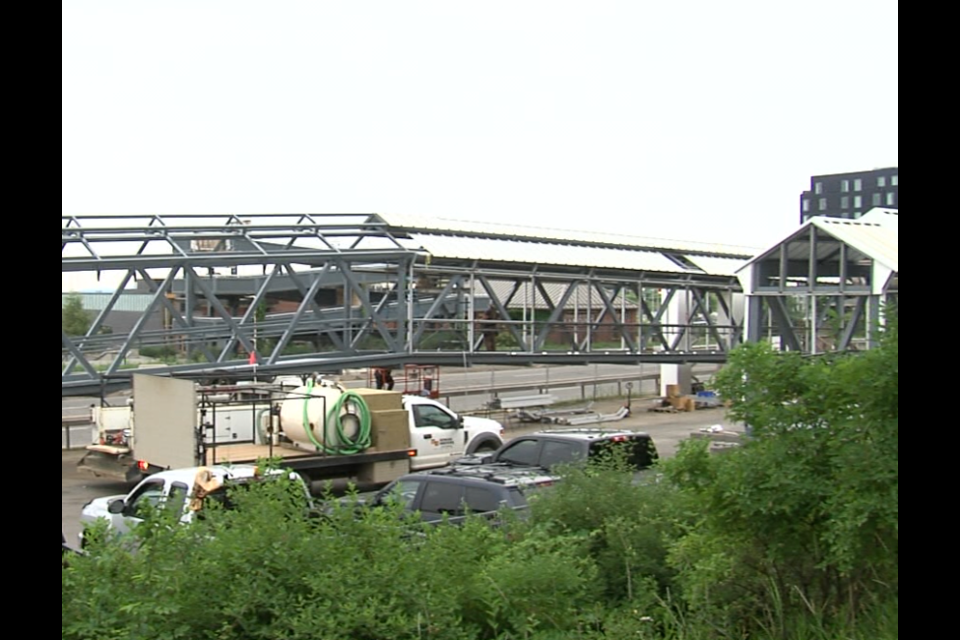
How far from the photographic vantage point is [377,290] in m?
29.8

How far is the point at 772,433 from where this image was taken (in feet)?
21.9

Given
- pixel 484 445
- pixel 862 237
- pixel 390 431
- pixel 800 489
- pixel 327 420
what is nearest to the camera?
pixel 800 489

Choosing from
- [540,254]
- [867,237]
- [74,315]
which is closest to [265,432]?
[540,254]

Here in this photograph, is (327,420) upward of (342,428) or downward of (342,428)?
upward

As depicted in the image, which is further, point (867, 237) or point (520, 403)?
point (520, 403)

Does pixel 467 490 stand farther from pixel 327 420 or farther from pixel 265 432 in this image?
pixel 265 432

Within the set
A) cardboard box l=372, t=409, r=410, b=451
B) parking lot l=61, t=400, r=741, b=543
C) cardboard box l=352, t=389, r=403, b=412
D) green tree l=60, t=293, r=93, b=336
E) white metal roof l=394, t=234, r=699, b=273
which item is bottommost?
parking lot l=61, t=400, r=741, b=543

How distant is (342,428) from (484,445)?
4.26 meters

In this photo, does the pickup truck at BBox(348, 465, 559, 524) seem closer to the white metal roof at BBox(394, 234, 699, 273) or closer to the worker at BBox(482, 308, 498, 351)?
the white metal roof at BBox(394, 234, 699, 273)

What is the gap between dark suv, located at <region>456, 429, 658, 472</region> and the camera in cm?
1465

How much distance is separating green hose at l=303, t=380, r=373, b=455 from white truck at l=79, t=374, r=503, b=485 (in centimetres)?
2

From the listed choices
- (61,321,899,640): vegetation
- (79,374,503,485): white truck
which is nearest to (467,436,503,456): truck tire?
(79,374,503,485): white truck
